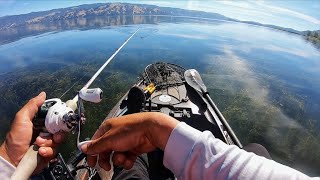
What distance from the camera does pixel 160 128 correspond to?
1487mm

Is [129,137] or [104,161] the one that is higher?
[129,137]

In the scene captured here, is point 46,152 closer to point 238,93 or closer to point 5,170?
point 5,170

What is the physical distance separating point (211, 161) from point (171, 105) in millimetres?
6211

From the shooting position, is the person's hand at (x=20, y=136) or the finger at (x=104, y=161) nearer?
the finger at (x=104, y=161)

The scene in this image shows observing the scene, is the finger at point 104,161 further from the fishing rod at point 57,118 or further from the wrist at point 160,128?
the wrist at point 160,128

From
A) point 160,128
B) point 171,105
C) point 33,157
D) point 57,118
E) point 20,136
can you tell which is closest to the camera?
point 160,128

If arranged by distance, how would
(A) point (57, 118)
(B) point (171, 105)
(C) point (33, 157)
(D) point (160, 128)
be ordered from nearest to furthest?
(D) point (160, 128)
(C) point (33, 157)
(A) point (57, 118)
(B) point (171, 105)

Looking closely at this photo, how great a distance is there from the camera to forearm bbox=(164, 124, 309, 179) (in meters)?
1.23

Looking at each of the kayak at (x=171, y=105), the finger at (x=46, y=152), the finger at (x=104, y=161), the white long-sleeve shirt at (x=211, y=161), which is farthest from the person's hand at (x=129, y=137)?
the kayak at (x=171, y=105)

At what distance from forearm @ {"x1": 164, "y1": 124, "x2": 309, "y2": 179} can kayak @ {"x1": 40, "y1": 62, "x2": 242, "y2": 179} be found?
3.43 ft

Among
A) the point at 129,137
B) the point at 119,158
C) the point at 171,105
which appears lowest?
the point at 171,105

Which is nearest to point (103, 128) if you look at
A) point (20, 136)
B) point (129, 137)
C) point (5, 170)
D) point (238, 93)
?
point (129, 137)

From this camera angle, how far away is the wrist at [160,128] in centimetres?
147

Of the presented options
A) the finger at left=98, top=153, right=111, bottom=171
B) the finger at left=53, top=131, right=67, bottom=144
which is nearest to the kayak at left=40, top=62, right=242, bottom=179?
the finger at left=53, top=131, right=67, bottom=144
